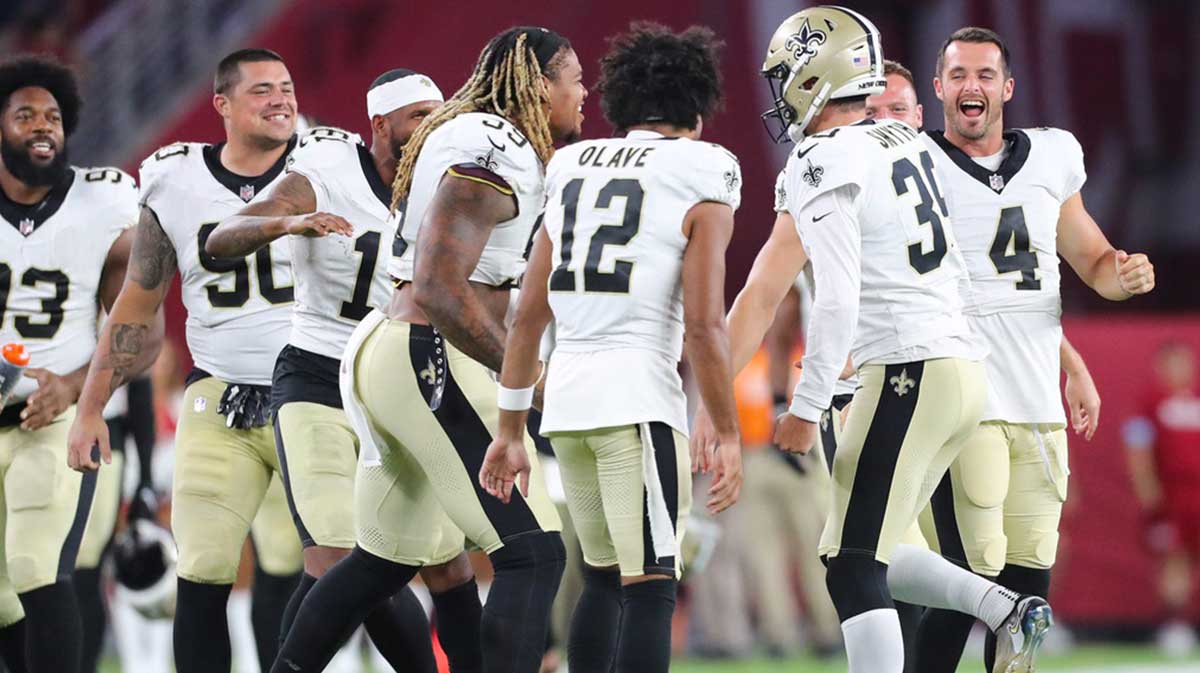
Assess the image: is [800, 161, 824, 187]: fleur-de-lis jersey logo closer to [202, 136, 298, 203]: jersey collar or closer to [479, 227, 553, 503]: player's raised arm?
[479, 227, 553, 503]: player's raised arm

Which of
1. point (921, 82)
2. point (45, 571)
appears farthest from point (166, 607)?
point (921, 82)

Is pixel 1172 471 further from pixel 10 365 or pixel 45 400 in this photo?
pixel 10 365

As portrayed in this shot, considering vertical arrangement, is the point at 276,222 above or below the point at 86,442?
above

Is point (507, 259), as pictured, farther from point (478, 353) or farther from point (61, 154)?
point (61, 154)

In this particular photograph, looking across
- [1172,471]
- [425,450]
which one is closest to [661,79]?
[425,450]

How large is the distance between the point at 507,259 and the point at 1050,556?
1.98 m

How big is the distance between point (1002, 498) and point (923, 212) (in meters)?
1.00

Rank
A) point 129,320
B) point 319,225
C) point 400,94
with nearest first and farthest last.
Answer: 1. point 319,225
2. point 400,94
3. point 129,320

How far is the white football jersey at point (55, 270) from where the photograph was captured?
6102 millimetres

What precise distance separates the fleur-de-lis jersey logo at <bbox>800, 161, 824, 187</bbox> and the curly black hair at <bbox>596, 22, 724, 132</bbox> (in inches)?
13.1

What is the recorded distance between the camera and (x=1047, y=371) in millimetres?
5621

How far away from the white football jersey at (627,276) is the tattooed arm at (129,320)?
1791 mm

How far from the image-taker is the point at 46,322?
612 cm

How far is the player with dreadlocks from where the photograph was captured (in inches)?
184
